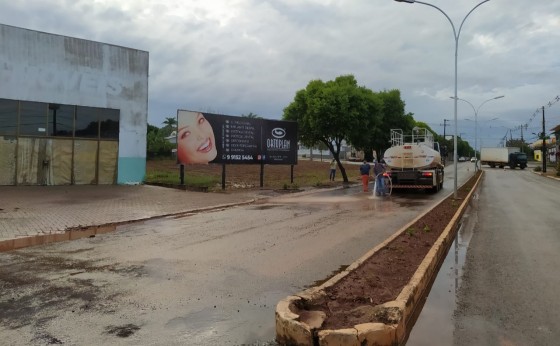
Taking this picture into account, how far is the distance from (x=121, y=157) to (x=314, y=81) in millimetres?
13955

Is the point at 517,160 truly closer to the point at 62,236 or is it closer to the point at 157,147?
the point at 157,147

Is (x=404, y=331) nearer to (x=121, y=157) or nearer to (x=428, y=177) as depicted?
(x=428, y=177)

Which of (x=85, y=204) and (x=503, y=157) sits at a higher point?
(x=503, y=157)

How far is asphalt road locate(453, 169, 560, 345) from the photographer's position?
4691mm

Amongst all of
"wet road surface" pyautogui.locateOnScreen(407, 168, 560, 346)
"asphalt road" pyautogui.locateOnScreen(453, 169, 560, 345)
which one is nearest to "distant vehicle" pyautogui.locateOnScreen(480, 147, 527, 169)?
"asphalt road" pyautogui.locateOnScreen(453, 169, 560, 345)

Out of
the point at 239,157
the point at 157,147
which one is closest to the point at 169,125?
the point at 157,147

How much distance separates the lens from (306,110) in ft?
99.3

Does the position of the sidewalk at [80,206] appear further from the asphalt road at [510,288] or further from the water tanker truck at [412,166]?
the asphalt road at [510,288]

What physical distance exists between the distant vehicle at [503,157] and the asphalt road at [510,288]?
210ft

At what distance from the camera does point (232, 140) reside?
76.0 ft

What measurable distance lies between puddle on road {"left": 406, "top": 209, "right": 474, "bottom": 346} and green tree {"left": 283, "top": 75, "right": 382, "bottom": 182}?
65.8ft

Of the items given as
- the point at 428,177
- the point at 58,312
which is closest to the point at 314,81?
the point at 428,177

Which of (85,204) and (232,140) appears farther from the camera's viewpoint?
(232,140)

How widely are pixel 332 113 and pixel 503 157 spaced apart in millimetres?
54037
